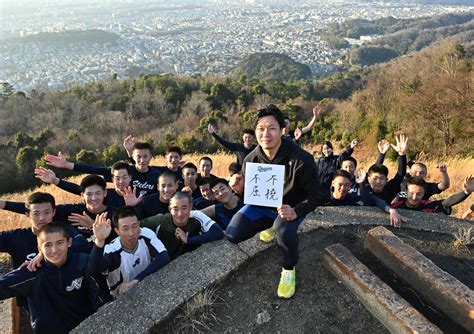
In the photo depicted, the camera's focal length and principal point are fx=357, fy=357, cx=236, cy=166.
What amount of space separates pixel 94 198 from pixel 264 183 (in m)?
1.85

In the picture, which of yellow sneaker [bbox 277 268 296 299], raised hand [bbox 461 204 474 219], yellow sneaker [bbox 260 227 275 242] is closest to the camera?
yellow sneaker [bbox 277 268 296 299]

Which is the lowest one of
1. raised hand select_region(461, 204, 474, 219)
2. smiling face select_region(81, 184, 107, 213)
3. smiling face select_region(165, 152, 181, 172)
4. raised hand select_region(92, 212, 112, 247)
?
raised hand select_region(461, 204, 474, 219)

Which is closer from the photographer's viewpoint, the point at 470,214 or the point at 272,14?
the point at 470,214

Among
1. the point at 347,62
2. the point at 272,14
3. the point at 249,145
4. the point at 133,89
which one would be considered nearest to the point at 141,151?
Answer: the point at 249,145

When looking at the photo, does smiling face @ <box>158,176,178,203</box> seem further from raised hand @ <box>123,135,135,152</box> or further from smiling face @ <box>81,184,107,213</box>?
Answer: raised hand @ <box>123,135,135,152</box>

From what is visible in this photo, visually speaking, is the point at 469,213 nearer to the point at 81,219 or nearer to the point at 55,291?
the point at 81,219

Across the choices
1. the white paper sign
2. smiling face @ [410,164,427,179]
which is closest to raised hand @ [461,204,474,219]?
smiling face @ [410,164,427,179]

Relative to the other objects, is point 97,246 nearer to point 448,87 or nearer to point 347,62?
point 448,87

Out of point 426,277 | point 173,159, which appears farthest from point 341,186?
point 173,159

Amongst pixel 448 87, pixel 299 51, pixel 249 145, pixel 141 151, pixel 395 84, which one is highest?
pixel 141 151

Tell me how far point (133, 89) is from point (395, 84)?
2179 cm

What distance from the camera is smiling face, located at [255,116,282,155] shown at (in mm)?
2754

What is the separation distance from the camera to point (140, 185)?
480 centimetres

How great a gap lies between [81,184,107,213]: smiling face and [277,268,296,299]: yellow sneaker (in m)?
2.00
